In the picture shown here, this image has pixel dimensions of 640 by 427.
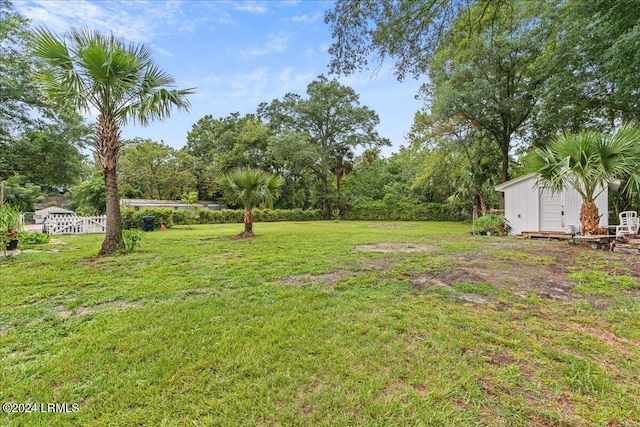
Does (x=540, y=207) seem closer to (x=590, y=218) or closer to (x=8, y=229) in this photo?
(x=590, y=218)

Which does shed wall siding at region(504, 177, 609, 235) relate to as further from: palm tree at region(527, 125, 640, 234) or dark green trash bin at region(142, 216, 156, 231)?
dark green trash bin at region(142, 216, 156, 231)

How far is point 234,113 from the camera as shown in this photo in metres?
34.0

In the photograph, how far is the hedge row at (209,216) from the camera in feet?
46.1

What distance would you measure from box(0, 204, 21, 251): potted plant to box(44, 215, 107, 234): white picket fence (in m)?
5.01

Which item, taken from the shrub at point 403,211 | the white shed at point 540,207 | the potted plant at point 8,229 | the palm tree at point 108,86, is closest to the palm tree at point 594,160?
the white shed at point 540,207

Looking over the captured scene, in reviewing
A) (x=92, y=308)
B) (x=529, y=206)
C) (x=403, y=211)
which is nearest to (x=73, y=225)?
(x=92, y=308)

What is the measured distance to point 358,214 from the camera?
2764 cm

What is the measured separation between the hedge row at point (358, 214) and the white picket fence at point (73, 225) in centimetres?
316

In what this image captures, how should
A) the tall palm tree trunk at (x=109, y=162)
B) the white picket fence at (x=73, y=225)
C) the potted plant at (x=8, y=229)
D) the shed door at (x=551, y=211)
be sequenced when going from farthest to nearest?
1. the white picket fence at (x=73, y=225)
2. the shed door at (x=551, y=211)
3. the potted plant at (x=8, y=229)
4. the tall palm tree trunk at (x=109, y=162)

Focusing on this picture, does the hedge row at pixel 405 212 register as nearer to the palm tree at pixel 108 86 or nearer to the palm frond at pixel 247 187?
the palm frond at pixel 247 187

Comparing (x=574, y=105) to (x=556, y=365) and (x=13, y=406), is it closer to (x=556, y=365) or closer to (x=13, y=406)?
(x=556, y=365)

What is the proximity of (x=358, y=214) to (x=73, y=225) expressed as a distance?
21.2 metres

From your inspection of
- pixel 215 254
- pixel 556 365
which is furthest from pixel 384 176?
pixel 556 365

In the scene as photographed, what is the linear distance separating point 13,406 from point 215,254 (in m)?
5.32
